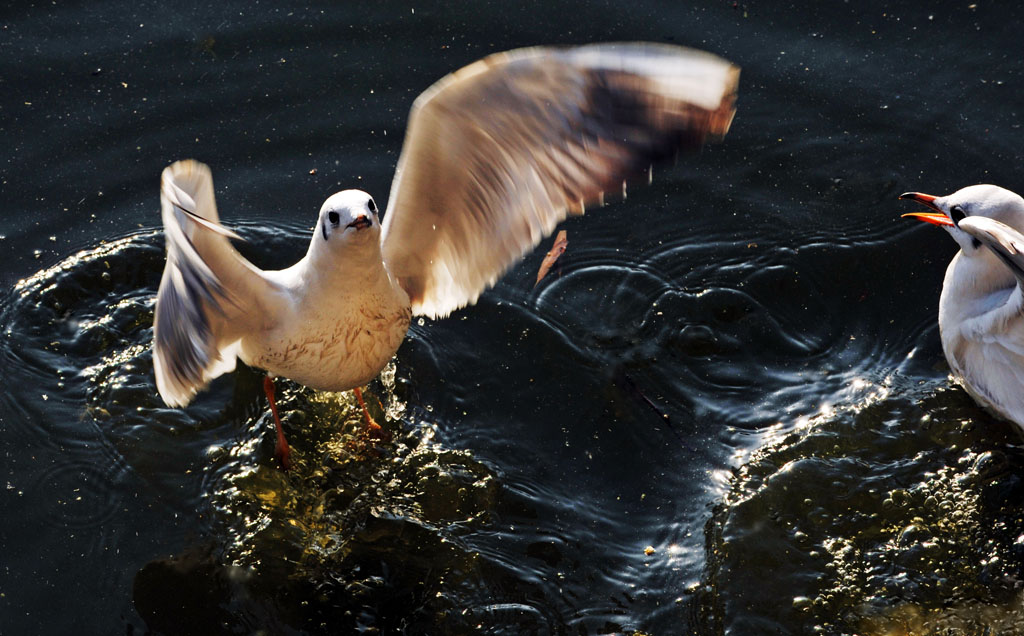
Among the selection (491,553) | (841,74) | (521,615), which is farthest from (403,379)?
(841,74)

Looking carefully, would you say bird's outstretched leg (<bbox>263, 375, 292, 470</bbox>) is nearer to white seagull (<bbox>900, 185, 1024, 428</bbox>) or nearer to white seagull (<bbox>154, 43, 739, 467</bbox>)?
white seagull (<bbox>154, 43, 739, 467</bbox>)

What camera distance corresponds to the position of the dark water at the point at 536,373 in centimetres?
317

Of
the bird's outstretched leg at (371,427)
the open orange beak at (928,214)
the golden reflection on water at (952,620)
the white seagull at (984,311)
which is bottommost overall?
the golden reflection on water at (952,620)

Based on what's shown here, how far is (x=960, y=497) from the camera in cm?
338

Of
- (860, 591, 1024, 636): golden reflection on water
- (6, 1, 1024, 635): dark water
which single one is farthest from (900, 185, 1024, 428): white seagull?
(860, 591, 1024, 636): golden reflection on water

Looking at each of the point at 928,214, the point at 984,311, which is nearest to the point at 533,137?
the point at 928,214

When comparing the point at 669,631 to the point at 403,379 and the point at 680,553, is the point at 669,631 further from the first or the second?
the point at 403,379

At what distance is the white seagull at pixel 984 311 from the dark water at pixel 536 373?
14 cm

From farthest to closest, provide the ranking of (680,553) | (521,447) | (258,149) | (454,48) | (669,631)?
1. (454,48)
2. (258,149)
3. (521,447)
4. (680,553)
5. (669,631)

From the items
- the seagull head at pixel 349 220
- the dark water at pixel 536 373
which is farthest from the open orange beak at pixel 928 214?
the seagull head at pixel 349 220

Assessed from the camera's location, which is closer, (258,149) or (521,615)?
(521,615)

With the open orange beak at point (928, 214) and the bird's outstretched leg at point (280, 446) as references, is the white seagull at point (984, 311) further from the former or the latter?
the bird's outstretched leg at point (280, 446)

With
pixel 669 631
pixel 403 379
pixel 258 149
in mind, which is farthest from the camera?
pixel 258 149

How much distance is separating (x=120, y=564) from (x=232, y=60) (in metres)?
2.61
